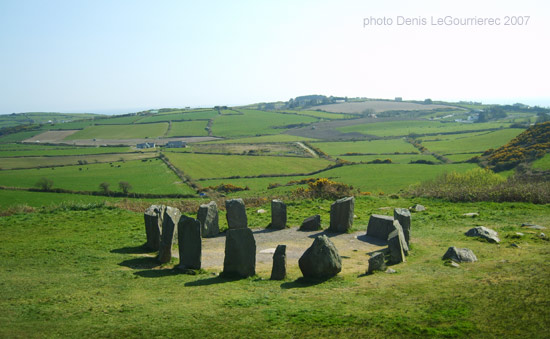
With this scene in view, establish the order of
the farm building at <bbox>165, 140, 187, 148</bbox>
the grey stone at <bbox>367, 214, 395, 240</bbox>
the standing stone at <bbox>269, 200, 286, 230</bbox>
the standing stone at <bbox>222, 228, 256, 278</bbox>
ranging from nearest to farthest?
1. the standing stone at <bbox>222, 228, 256, 278</bbox>
2. the grey stone at <bbox>367, 214, 395, 240</bbox>
3. the standing stone at <bbox>269, 200, 286, 230</bbox>
4. the farm building at <bbox>165, 140, 187, 148</bbox>

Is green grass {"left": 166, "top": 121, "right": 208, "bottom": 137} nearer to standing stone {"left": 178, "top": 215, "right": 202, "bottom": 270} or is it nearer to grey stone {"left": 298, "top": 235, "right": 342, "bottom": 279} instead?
standing stone {"left": 178, "top": 215, "right": 202, "bottom": 270}

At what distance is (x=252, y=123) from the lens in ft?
523

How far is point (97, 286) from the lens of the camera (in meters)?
16.7

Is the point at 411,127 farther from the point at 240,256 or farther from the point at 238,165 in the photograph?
the point at 240,256

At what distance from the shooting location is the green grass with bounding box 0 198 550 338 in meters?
12.3

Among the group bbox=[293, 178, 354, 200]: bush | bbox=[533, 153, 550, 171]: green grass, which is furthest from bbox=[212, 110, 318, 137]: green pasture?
bbox=[293, 178, 354, 200]: bush

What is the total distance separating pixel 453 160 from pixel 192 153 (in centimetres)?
5137

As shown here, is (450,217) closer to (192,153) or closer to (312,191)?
(312,191)

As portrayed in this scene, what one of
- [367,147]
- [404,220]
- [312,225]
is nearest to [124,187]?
[312,225]

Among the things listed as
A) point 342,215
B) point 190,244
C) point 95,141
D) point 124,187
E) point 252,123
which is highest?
point 252,123

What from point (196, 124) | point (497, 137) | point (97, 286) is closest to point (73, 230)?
point (97, 286)

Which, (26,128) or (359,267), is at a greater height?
(26,128)

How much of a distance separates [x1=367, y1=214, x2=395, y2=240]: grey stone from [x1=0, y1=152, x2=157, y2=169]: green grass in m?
72.2

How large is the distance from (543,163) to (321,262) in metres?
50.8
